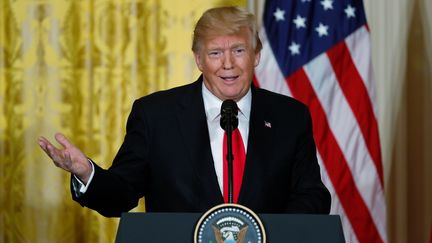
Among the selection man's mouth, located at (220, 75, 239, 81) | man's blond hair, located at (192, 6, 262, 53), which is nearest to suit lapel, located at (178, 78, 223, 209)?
man's mouth, located at (220, 75, 239, 81)

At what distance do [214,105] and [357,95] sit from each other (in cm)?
186

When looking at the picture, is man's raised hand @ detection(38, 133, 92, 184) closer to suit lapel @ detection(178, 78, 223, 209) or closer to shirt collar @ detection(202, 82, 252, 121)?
suit lapel @ detection(178, 78, 223, 209)

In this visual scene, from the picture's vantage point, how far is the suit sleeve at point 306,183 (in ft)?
8.20

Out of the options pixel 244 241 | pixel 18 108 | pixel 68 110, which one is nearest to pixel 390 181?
pixel 68 110

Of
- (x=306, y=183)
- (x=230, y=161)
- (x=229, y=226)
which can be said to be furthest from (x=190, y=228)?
(x=306, y=183)

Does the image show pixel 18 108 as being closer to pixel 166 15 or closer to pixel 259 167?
pixel 166 15

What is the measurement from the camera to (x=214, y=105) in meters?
2.74

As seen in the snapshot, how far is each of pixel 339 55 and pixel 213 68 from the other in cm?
196

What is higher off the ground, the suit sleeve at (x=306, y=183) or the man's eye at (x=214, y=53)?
the man's eye at (x=214, y=53)

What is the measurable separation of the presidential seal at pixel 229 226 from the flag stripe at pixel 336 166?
103 inches

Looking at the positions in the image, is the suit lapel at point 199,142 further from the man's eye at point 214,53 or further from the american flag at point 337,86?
the american flag at point 337,86

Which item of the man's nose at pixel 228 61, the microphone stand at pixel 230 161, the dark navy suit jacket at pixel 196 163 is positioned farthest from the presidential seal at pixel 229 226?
the man's nose at pixel 228 61

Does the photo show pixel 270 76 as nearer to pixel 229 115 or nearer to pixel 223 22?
pixel 223 22

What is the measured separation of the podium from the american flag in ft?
8.19
